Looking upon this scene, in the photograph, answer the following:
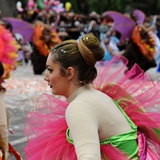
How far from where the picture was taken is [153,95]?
245cm

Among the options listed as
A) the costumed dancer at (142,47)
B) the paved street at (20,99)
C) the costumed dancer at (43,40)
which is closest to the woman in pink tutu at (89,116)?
the paved street at (20,99)

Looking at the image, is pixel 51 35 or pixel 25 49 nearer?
pixel 51 35

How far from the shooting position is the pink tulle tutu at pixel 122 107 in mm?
2160

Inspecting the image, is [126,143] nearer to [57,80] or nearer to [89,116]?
[89,116]

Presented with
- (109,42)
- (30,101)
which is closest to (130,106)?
(30,101)

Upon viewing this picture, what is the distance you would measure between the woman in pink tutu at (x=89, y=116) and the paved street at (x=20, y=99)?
242 centimetres

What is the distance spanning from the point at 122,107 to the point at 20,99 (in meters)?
6.64

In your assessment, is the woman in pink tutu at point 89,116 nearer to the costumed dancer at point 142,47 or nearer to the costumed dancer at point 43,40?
the costumed dancer at point 142,47

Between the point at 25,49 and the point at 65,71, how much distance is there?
13.9m

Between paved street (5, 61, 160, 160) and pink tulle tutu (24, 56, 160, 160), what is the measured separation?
2312mm

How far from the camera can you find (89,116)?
74.1 inches

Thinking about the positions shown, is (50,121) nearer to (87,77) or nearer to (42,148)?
(42,148)

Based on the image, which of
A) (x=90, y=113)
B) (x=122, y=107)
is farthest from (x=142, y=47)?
(x=90, y=113)

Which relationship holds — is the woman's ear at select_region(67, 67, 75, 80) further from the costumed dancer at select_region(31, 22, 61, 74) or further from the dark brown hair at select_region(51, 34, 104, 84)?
the costumed dancer at select_region(31, 22, 61, 74)
